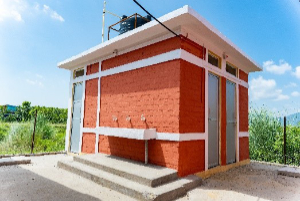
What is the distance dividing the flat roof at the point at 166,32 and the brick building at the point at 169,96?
2cm

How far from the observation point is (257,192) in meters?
4.88

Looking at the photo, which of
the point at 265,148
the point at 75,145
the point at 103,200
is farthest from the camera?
the point at 265,148

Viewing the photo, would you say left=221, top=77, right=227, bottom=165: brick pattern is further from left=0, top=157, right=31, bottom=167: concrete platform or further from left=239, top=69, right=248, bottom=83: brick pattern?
left=0, top=157, right=31, bottom=167: concrete platform

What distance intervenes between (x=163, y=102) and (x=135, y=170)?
1944 mm

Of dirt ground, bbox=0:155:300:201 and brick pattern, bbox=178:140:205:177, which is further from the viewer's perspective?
brick pattern, bbox=178:140:205:177

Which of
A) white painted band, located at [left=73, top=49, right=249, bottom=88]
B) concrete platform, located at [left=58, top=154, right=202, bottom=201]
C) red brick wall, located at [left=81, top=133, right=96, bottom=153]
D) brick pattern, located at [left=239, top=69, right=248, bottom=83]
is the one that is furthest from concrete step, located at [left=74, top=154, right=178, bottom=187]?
brick pattern, located at [left=239, top=69, right=248, bottom=83]

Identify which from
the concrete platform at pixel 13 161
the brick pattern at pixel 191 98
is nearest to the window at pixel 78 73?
the concrete platform at pixel 13 161

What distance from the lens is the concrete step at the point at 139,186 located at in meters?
4.20

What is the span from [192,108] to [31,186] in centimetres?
456

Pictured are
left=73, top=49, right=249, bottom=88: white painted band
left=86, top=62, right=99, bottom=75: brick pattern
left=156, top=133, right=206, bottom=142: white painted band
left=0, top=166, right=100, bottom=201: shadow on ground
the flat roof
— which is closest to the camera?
left=0, top=166, right=100, bottom=201: shadow on ground

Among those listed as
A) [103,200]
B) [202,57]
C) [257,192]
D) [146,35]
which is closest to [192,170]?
[257,192]

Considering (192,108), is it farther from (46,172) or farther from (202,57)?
(46,172)

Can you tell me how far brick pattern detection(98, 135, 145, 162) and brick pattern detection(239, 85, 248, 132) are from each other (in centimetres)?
463

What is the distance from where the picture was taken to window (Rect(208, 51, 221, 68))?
22.4ft
